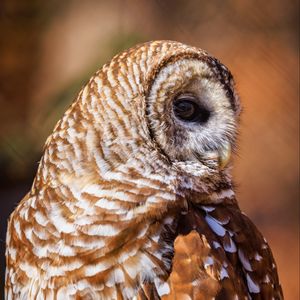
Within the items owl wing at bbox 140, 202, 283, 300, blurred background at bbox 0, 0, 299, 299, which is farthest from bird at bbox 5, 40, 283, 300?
blurred background at bbox 0, 0, 299, 299

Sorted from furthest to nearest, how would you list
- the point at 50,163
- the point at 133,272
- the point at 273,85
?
1. the point at 273,85
2. the point at 50,163
3. the point at 133,272

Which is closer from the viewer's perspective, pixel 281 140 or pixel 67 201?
pixel 67 201

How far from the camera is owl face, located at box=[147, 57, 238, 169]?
8.91 ft

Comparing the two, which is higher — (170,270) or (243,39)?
(243,39)

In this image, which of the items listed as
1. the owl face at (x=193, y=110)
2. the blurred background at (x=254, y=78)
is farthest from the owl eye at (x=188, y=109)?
the blurred background at (x=254, y=78)

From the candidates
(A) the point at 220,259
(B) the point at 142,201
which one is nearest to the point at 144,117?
(B) the point at 142,201

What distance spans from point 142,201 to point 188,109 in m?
0.37

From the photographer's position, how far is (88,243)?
260cm

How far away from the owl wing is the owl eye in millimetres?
310

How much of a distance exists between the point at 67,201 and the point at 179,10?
3.60 m

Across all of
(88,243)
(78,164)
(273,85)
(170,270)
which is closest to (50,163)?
(78,164)

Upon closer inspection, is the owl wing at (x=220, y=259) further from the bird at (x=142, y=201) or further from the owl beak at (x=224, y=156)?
the owl beak at (x=224, y=156)

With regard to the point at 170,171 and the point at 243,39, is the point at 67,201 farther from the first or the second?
the point at 243,39

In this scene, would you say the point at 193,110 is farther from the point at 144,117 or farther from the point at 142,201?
the point at 142,201
